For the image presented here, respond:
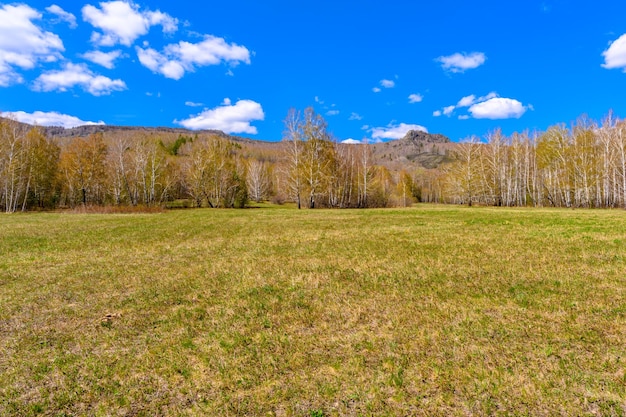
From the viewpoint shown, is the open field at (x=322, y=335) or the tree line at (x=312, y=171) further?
the tree line at (x=312, y=171)

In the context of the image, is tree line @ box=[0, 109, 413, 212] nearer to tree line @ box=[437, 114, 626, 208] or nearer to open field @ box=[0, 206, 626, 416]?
tree line @ box=[437, 114, 626, 208]

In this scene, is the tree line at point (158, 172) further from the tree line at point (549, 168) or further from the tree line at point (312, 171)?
the tree line at point (549, 168)

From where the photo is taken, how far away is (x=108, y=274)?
9.22 m

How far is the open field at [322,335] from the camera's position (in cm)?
355

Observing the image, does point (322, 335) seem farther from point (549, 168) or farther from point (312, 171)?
point (549, 168)

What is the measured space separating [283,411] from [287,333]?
71.0 inches

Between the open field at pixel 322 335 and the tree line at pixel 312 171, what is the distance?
35410mm

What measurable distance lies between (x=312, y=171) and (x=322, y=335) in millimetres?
39486

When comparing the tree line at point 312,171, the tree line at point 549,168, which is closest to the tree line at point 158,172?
the tree line at point 312,171

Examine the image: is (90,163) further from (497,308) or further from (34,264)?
(497,308)

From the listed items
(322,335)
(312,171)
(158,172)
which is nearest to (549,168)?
(312,171)

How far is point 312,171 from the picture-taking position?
43906mm

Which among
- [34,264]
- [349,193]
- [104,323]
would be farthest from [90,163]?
[104,323]

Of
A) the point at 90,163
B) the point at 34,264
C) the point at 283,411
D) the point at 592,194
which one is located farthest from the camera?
the point at 90,163
